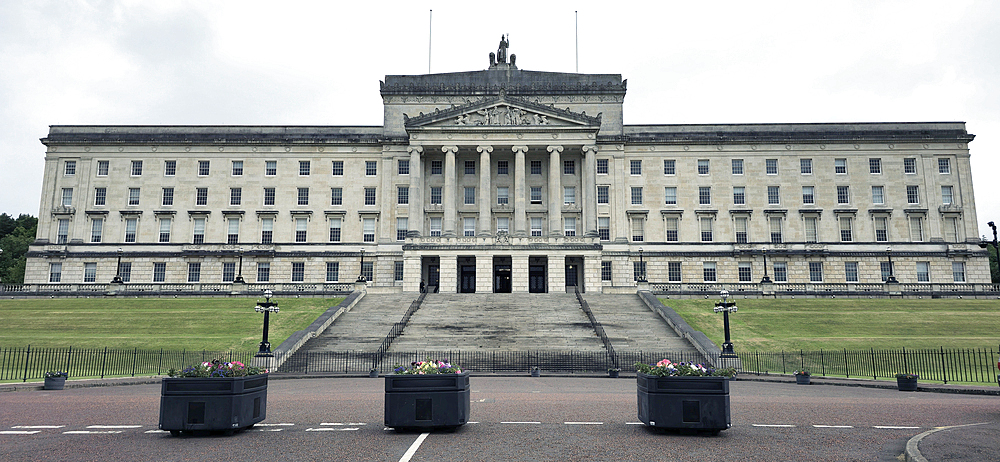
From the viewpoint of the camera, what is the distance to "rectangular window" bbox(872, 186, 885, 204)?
70.5m

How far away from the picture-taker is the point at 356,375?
3166 cm

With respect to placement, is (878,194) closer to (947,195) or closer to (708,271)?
(947,195)

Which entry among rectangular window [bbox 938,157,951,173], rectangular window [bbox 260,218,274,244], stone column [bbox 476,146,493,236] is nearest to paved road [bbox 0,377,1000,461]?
stone column [bbox 476,146,493,236]

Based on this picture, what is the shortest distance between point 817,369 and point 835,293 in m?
24.8

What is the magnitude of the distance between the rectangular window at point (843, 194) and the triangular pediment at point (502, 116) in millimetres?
26976

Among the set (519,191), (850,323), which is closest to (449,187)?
(519,191)

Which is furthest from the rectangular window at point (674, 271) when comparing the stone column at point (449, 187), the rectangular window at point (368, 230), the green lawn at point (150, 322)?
the green lawn at point (150, 322)

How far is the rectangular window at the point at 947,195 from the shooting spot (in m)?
70.1

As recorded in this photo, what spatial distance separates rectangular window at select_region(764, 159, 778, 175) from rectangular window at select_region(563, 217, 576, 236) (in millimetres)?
21580

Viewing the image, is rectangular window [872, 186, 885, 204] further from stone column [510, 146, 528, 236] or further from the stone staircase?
the stone staircase

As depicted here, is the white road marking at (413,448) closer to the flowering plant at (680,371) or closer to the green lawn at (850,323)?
the flowering plant at (680,371)

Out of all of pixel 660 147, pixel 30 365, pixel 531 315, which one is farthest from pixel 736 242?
pixel 30 365

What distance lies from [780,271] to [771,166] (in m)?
11.5

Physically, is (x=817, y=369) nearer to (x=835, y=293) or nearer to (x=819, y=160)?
(x=835, y=293)
